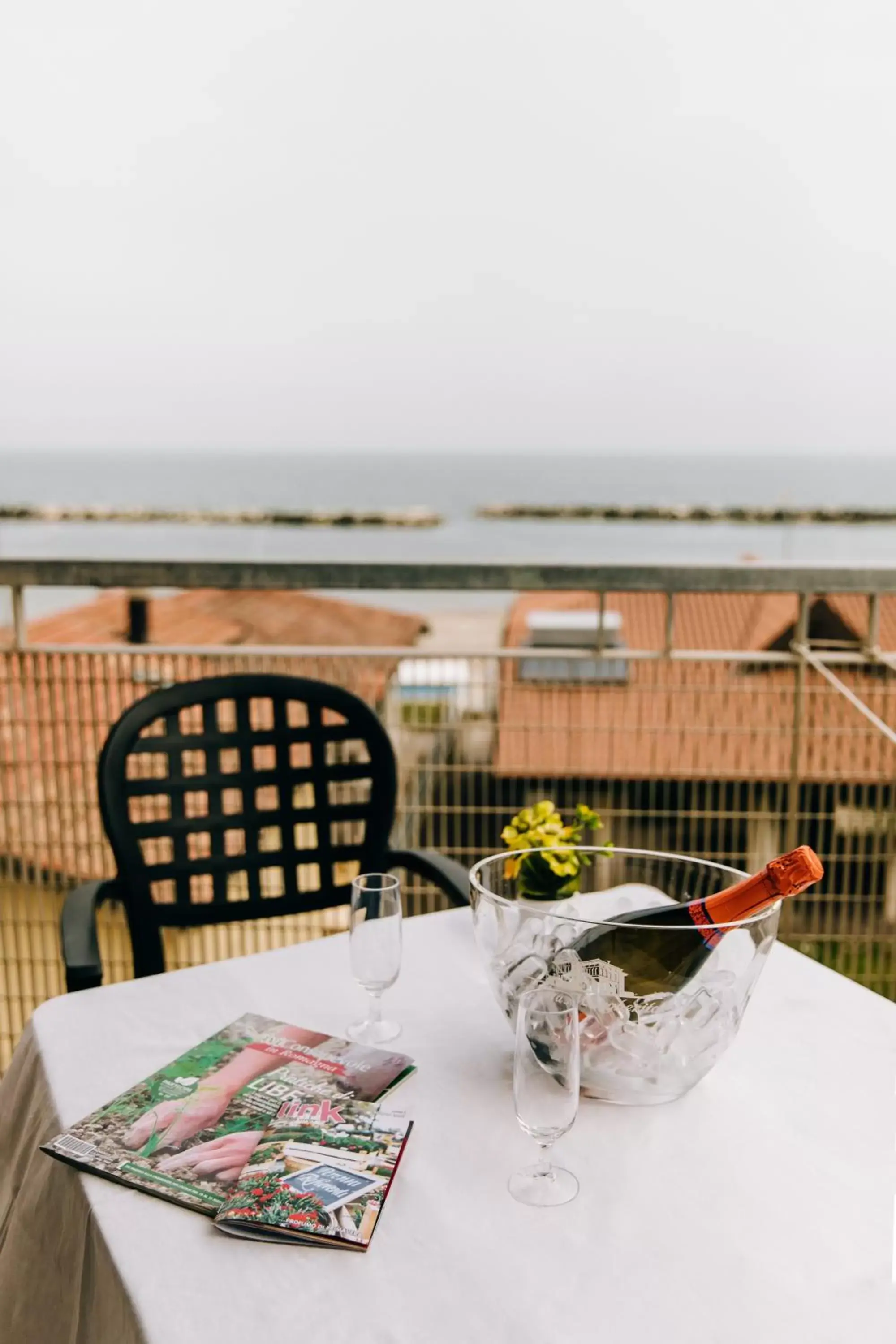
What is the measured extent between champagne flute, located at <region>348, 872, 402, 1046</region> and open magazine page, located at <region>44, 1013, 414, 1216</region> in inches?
1.5

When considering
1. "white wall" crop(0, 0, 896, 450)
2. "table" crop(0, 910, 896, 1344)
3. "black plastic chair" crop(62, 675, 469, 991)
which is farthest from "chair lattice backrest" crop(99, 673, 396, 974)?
"white wall" crop(0, 0, 896, 450)

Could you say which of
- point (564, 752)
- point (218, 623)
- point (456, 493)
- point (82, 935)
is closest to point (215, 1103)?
point (82, 935)

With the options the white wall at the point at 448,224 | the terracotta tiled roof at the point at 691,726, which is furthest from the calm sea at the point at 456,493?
the terracotta tiled roof at the point at 691,726

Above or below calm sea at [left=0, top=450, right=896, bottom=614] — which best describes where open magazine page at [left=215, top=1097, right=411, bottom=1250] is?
below

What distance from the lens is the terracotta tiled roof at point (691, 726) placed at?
2.38 metres

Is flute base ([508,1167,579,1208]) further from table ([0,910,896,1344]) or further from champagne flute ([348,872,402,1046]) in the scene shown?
champagne flute ([348,872,402,1046])

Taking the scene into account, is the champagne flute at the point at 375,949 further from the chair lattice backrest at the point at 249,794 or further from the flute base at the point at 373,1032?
the chair lattice backrest at the point at 249,794

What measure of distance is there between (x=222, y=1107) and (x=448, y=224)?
1523 centimetres

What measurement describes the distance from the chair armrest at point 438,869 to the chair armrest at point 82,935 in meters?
0.44

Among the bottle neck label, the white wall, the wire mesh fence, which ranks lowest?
the wire mesh fence

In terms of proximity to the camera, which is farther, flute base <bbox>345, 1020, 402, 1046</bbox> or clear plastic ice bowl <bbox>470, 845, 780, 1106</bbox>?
flute base <bbox>345, 1020, 402, 1046</bbox>

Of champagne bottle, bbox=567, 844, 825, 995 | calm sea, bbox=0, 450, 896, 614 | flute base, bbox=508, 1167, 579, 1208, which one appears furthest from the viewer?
calm sea, bbox=0, 450, 896, 614

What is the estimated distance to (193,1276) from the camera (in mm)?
758

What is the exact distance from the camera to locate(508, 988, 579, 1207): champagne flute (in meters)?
0.83
